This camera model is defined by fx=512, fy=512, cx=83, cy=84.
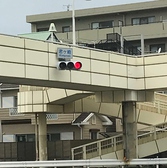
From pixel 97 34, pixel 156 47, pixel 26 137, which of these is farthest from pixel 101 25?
pixel 26 137

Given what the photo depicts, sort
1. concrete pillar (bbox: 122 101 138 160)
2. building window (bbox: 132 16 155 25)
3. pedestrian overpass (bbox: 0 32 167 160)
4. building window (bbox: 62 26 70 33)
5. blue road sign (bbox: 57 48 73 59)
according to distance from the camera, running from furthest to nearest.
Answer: building window (bbox: 62 26 70 33) → building window (bbox: 132 16 155 25) → concrete pillar (bbox: 122 101 138 160) → blue road sign (bbox: 57 48 73 59) → pedestrian overpass (bbox: 0 32 167 160)

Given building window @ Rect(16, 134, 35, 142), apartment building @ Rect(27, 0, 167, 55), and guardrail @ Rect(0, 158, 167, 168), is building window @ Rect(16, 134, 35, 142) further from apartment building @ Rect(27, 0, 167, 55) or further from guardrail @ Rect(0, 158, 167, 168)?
guardrail @ Rect(0, 158, 167, 168)

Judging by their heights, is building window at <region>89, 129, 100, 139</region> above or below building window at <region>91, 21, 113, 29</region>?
below

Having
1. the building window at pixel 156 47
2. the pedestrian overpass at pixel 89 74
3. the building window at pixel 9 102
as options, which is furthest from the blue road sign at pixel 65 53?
the building window at pixel 156 47

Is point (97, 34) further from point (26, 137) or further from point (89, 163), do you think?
point (89, 163)

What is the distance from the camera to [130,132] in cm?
2777

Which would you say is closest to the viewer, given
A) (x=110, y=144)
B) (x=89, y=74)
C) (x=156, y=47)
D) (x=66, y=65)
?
(x=66, y=65)

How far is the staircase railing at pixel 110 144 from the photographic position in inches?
1206

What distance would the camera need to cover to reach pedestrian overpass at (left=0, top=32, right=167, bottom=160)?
65.6 feet

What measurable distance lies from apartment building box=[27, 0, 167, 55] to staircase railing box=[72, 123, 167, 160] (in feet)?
56.1

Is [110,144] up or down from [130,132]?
down

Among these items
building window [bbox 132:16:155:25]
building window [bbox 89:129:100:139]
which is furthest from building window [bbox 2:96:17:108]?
building window [bbox 132:16:155:25]

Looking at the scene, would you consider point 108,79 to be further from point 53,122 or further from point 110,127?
point 110,127

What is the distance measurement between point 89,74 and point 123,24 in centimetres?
3160
